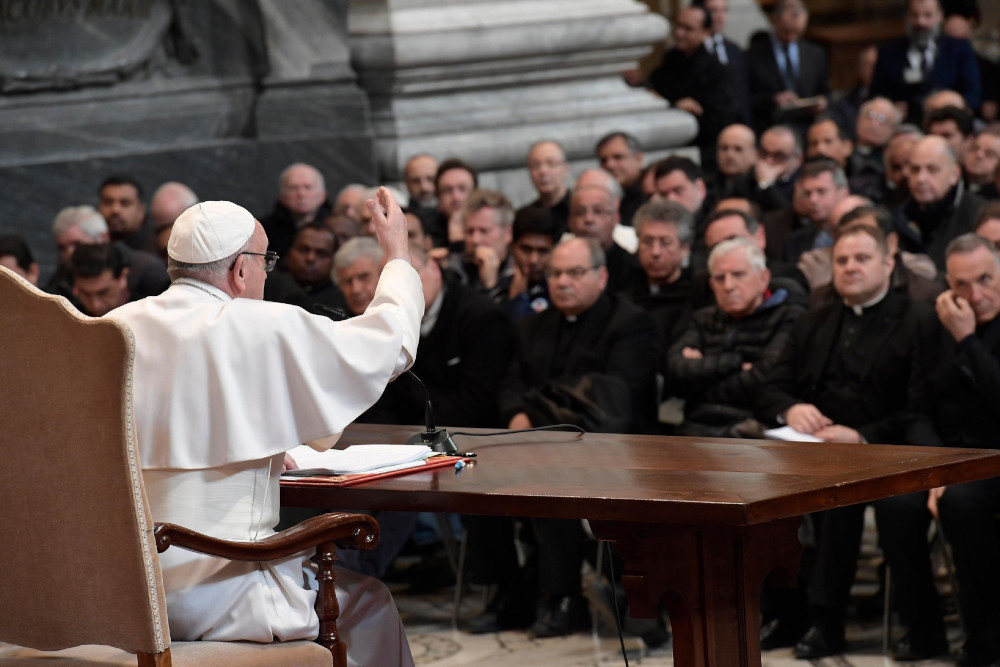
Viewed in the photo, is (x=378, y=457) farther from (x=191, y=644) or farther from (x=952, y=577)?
(x=952, y=577)

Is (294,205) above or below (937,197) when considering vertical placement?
above

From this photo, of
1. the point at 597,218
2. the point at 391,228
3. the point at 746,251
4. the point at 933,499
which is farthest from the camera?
the point at 597,218

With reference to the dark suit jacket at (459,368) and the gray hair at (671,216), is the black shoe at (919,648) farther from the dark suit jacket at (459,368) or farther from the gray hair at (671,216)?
the gray hair at (671,216)

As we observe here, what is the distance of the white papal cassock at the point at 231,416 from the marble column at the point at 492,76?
19.5 ft

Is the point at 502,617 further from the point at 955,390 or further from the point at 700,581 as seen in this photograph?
the point at 700,581

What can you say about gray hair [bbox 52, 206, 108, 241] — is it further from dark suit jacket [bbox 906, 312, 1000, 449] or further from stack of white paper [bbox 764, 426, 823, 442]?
dark suit jacket [bbox 906, 312, 1000, 449]

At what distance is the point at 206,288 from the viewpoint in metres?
3.53

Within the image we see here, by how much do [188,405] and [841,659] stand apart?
2431 mm

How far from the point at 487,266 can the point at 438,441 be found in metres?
3.38

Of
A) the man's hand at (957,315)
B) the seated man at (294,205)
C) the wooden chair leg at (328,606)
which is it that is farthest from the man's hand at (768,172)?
the wooden chair leg at (328,606)

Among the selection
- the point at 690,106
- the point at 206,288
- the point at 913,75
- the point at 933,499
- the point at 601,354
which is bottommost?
the point at 933,499

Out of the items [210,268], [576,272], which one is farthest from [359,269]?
[210,268]

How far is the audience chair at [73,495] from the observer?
9.99 ft

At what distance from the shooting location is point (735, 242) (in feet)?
18.9
